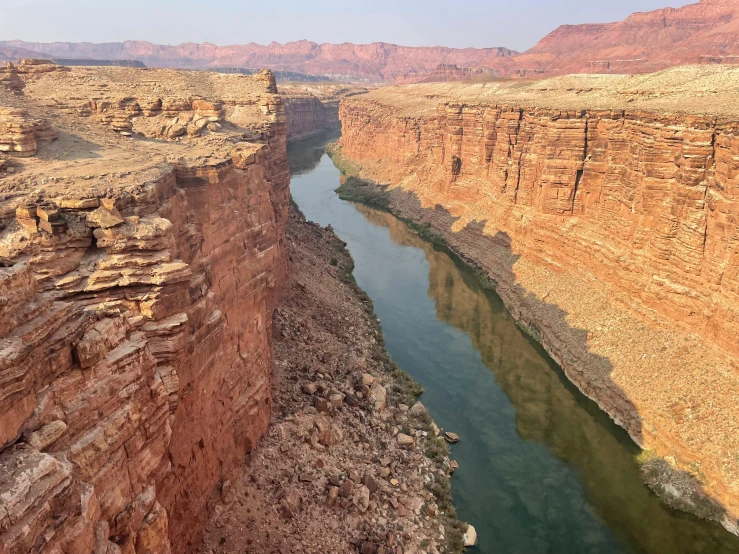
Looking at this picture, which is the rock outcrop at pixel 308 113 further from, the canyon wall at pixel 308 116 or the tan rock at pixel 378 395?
the tan rock at pixel 378 395

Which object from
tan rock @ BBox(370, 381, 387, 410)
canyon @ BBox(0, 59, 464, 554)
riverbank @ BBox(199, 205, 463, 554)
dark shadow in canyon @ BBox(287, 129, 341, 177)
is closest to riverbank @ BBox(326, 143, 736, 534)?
riverbank @ BBox(199, 205, 463, 554)

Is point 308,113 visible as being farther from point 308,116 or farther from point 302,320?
point 302,320

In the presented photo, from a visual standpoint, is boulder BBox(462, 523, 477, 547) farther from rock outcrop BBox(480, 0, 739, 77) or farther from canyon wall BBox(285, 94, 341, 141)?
rock outcrop BBox(480, 0, 739, 77)

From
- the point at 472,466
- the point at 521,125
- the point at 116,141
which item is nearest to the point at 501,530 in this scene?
the point at 472,466

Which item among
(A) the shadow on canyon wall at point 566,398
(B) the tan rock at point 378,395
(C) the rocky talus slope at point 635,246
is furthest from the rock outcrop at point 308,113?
(B) the tan rock at point 378,395

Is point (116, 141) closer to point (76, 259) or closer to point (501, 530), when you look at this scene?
point (76, 259)
